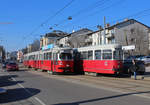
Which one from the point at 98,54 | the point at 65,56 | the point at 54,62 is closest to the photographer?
the point at 98,54

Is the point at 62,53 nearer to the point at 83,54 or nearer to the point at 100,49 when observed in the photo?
the point at 83,54

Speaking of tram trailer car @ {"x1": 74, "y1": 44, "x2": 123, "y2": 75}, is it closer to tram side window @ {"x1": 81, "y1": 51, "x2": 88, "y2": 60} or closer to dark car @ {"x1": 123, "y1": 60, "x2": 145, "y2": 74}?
tram side window @ {"x1": 81, "y1": 51, "x2": 88, "y2": 60}

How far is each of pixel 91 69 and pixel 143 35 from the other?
35.6m

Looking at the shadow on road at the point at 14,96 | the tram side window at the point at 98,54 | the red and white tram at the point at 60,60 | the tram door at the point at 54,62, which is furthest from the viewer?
the tram door at the point at 54,62

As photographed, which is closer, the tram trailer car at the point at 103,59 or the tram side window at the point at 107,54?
the tram trailer car at the point at 103,59

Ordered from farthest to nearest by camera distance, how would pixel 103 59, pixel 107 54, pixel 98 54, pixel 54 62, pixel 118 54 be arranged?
pixel 54 62, pixel 98 54, pixel 103 59, pixel 107 54, pixel 118 54

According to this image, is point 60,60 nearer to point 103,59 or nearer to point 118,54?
point 103,59

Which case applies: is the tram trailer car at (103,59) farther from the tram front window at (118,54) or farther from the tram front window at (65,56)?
the tram front window at (65,56)

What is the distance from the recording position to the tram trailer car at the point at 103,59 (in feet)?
56.9

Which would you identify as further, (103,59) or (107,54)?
(103,59)

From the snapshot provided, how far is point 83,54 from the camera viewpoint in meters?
21.4

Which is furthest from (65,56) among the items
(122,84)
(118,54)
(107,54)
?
(122,84)

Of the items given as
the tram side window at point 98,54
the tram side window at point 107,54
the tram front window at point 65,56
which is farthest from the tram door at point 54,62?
the tram side window at point 107,54

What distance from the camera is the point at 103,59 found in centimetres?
1816
